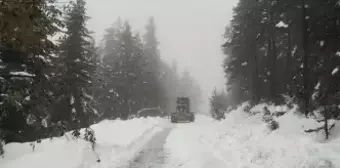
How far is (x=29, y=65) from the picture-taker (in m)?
16.0

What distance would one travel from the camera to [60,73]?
3241cm

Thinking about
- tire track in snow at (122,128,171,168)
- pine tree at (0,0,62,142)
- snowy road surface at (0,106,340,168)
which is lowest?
tire track in snow at (122,128,171,168)

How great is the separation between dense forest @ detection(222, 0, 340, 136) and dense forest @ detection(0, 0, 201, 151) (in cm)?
945

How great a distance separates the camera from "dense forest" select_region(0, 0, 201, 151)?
7.57m

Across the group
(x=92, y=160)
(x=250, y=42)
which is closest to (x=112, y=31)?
(x=250, y=42)

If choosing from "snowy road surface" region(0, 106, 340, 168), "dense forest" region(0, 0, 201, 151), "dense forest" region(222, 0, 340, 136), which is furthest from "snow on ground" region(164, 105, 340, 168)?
"dense forest" region(0, 0, 201, 151)

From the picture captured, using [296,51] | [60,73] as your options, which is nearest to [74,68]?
[60,73]

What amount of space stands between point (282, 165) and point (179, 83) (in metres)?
112

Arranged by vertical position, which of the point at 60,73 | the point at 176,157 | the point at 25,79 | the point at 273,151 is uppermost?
the point at 60,73

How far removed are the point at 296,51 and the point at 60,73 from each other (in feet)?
59.4

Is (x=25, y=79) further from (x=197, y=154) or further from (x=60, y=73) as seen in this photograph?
(x=60, y=73)

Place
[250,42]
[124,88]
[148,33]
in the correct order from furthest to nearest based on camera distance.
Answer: [148,33] → [124,88] → [250,42]

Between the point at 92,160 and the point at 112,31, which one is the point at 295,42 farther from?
the point at 112,31

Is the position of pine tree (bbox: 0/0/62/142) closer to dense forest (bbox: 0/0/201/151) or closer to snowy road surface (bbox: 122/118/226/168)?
dense forest (bbox: 0/0/201/151)
